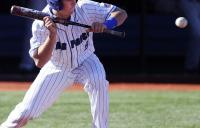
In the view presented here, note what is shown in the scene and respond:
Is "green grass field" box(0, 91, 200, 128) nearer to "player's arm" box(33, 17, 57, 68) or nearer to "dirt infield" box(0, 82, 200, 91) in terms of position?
"dirt infield" box(0, 82, 200, 91)

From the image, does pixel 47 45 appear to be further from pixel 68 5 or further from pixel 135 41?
pixel 135 41

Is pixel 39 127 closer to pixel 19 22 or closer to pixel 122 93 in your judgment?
pixel 122 93

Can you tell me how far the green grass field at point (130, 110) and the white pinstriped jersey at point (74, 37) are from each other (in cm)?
168

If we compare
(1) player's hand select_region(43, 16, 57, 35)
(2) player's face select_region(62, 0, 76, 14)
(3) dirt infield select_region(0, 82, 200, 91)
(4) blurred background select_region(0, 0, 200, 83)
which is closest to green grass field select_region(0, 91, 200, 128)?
(3) dirt infield select_region(0, 82, 200, 91)

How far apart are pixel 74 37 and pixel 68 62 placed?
0.72ft

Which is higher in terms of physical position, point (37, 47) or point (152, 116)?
point (37, 47)

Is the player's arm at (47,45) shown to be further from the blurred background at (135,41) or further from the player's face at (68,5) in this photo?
the blurred background at (135,41)

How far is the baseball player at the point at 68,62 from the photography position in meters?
6.12

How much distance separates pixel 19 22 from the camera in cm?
1420

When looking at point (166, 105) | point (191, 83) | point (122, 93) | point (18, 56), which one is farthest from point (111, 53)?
point (166, 105)

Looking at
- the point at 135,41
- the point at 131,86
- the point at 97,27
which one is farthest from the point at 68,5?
the point at 135,41

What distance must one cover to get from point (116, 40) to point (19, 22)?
186 cm

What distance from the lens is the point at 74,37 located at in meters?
6.35

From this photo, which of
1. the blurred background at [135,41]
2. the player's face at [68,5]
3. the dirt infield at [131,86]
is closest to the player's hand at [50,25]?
the player's face at [68,5]
